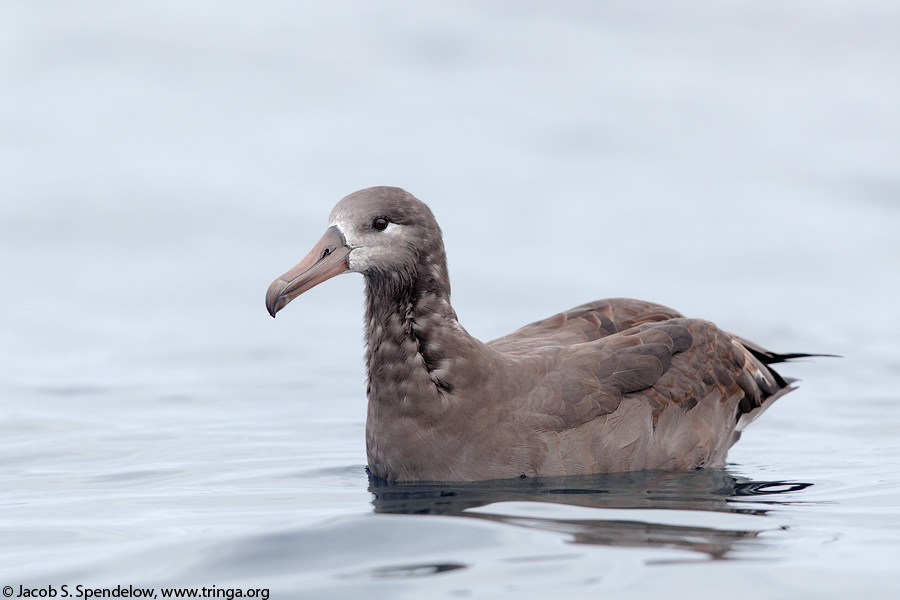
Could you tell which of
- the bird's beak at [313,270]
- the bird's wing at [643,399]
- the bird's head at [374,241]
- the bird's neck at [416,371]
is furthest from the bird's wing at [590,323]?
the bird's beak at [313,270]

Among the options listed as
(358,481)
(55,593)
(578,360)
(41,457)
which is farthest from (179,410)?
(55,593)

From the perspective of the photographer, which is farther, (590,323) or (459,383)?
(590,323)

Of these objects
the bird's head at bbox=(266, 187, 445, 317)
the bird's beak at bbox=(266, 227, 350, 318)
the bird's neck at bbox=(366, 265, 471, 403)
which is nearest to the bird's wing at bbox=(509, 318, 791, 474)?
the bird's neck at bbox=(366, 265, 471, 403)

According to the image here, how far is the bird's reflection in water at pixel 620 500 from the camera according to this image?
6.84 metres

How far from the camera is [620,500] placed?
25.9ft

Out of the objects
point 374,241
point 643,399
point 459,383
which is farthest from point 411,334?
point 643,399

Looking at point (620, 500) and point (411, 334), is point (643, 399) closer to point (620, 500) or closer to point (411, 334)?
point (620, 500)

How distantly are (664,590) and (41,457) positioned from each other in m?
6.82

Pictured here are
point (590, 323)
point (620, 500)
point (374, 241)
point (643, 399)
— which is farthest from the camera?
point (590, 323)

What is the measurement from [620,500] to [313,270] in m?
2.37

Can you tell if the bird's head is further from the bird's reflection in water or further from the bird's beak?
the bird's reflection in water

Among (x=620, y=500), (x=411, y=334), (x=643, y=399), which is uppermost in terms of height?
(x=411, y=334)

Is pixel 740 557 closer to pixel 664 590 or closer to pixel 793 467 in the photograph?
pixel 664 590

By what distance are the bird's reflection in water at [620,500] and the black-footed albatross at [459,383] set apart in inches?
5.7
